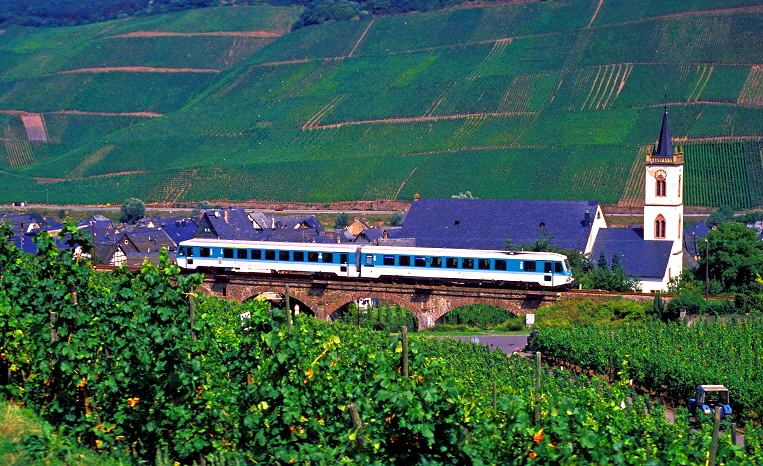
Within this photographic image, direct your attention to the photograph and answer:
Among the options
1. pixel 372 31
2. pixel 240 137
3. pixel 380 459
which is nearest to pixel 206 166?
pixel 240 137

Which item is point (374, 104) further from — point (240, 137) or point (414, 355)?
point (414, 355)

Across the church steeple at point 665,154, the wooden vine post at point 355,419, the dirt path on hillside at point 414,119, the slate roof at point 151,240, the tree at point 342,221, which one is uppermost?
the dirt path on hillside at point 414,119

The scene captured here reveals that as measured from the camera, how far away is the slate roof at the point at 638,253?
2096 inches

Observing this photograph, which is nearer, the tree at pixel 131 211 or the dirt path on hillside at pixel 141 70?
the tree at pixel 131 211

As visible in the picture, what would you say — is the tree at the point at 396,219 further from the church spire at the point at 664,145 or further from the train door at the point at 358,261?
the train door at the point at 358,261

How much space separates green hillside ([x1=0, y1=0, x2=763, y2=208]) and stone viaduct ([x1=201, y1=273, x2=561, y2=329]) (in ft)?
139

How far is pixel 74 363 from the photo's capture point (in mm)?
17531

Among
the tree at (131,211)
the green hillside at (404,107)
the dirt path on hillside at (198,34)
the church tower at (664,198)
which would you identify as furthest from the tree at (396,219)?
the dirt path on hillside at (198,34)

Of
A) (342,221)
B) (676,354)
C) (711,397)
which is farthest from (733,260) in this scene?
(342,221)

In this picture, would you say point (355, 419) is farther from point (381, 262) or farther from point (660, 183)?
point (660, 183)

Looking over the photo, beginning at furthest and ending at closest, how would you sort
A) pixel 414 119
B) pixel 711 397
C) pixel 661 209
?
pixel 414 119 < pixel 661 209 < pixel 711 397

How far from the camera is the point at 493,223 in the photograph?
5981 cm

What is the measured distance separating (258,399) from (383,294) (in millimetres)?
29336

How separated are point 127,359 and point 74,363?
3.30ft
